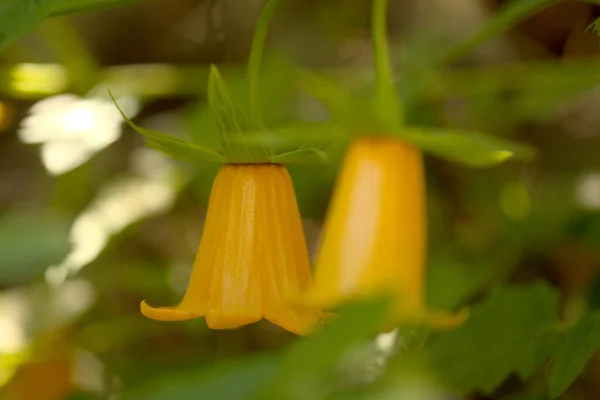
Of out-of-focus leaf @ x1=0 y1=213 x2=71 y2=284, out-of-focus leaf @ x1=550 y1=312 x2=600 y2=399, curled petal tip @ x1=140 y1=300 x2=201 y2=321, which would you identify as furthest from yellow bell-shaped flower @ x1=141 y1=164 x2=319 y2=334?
out-of-focus leaf @ x1=550 y1=312 x2=600 y2=399

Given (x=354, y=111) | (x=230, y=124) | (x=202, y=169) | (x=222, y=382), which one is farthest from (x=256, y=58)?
(x=202, y=169)

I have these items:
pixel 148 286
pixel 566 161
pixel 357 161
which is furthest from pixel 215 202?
pixel 566 161

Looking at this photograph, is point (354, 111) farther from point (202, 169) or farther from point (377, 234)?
point (202, 169)

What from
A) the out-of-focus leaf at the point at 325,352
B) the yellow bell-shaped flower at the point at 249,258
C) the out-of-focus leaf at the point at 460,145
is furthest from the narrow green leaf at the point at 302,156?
the out-of-focus leaf at the point at 325,352

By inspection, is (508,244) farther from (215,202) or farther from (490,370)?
(215,202)

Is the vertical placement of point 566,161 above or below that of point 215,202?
below

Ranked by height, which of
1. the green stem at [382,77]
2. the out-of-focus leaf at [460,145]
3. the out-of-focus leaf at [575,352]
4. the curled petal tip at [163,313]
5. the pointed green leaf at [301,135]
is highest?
the green stem at [382,77]

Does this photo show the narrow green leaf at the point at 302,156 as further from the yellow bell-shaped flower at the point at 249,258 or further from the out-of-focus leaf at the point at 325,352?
the out-of-focus leaf at the point at 325,352

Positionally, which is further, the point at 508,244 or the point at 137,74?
the point at 137,74

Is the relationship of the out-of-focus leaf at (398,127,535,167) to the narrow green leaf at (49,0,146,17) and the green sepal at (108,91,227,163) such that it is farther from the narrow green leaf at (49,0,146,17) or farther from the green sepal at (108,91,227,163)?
the narrow green leaf at (49,0,146,17)
